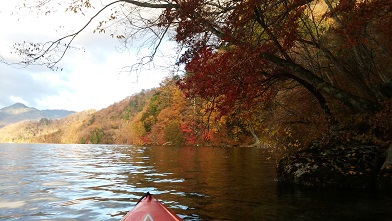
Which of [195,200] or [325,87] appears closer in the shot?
[195,200]

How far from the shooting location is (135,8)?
34.0ft

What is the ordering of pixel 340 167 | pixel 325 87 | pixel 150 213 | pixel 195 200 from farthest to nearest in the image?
1. pixel 340 167
2. pixel 325 87
3. pixel 195 200
4. pixel 150 213

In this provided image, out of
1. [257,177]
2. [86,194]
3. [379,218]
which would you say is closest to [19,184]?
[86,194]

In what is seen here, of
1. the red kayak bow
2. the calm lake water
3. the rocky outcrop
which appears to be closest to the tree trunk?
the rocky outcrop

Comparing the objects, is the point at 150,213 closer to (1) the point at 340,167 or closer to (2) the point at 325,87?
Result: (2) the point at 325,87

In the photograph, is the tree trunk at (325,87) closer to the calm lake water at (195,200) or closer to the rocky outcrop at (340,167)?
the rocky outcrop at (340,167)

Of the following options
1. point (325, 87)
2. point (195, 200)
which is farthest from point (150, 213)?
point (325, 87)

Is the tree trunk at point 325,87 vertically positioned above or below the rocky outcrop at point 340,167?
above

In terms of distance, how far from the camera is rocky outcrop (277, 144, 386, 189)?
430 inches

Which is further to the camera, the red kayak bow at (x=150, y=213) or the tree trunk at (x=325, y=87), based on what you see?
the tree trunk at (x=325, y=87)

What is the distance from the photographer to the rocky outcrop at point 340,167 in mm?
10930

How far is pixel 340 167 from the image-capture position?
11.2m

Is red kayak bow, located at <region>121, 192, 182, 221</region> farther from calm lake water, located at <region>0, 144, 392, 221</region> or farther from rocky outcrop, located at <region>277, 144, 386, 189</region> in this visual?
rocky outcrop, located at <region>277, 144, 386, 189</region>

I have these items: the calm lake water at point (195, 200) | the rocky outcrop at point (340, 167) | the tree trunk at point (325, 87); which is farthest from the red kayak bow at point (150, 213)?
the rocky outcrop at point (340, 167)
